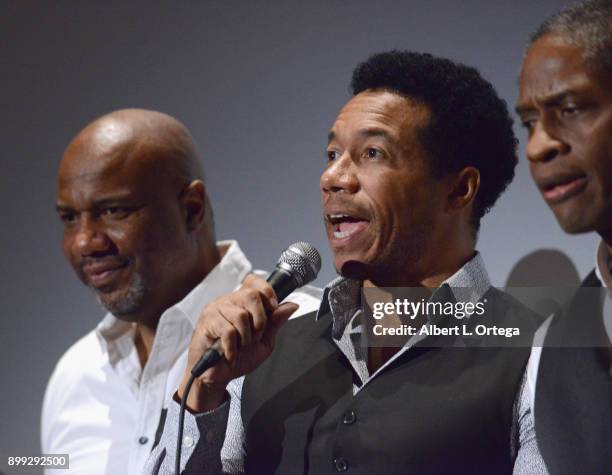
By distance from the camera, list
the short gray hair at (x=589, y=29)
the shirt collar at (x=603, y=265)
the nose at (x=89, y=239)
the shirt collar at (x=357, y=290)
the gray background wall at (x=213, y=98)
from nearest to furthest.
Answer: the short gray hair at (x=589, y=29)
the shirt collar at (x=603, y=265)
the shirt collar at (x=357, y=290)
the gray background wall at (x=213, y=98)
the nose at (x=89, y=239)

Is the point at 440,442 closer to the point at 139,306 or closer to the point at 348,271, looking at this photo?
the point at 348,271

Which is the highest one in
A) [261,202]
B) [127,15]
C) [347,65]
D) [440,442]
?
[127,15]

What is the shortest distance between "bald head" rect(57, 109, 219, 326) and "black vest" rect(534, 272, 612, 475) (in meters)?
0.89

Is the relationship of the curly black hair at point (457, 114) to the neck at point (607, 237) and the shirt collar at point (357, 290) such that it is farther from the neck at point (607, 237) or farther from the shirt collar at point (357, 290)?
the neck at point (607, 237)

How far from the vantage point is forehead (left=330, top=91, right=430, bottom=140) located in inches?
60.8

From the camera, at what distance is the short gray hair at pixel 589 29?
1296mm

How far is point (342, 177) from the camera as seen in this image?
5.06 feet

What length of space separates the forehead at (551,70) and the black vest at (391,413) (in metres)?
0.38

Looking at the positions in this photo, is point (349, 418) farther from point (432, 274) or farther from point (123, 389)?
point (123, 389)

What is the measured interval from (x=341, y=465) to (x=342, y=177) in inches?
19.1

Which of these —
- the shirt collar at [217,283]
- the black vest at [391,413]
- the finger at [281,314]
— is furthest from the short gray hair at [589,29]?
the shirt collar at [217,283]

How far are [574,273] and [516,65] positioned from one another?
0.40m

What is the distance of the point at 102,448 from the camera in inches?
78.2

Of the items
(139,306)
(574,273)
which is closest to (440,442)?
(574,273)
